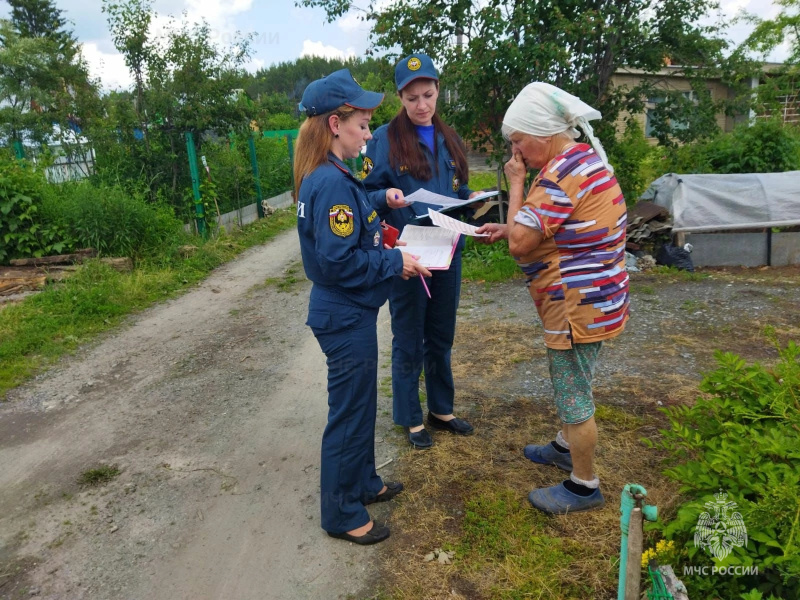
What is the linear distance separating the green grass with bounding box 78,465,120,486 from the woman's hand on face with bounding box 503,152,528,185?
2830mm

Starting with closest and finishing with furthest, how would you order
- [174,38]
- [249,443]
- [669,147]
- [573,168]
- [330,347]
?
1. [573,168]
2. [330,347]
3. [249,443]
4. [669,147]
5. [174,38]

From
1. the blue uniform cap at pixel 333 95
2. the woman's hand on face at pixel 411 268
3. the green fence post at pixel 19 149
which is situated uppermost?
the green fence post at pixel 19 149

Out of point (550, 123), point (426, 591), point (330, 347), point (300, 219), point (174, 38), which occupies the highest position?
point (174, 38)

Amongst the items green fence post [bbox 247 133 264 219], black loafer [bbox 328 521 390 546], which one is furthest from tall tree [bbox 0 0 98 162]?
black loafer [bbox 328 521 390 546]

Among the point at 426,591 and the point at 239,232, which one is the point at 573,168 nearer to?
the point at 426,591

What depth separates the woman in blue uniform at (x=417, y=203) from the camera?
124 inches

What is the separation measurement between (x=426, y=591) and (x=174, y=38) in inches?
370

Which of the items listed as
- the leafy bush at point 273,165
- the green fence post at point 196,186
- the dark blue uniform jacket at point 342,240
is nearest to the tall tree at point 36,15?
the leafy bush at point 273,165

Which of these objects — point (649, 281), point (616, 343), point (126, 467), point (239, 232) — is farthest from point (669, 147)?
point (126, 467)

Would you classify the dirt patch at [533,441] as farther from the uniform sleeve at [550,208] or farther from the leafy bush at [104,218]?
the leafy bush at [104,218]

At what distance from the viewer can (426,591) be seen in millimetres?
2408

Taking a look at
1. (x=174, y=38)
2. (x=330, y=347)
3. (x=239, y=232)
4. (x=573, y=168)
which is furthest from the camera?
(x=239, y=232)

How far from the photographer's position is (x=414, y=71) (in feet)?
10.1

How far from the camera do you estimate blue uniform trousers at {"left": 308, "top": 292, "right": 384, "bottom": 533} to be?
8.28 ft
